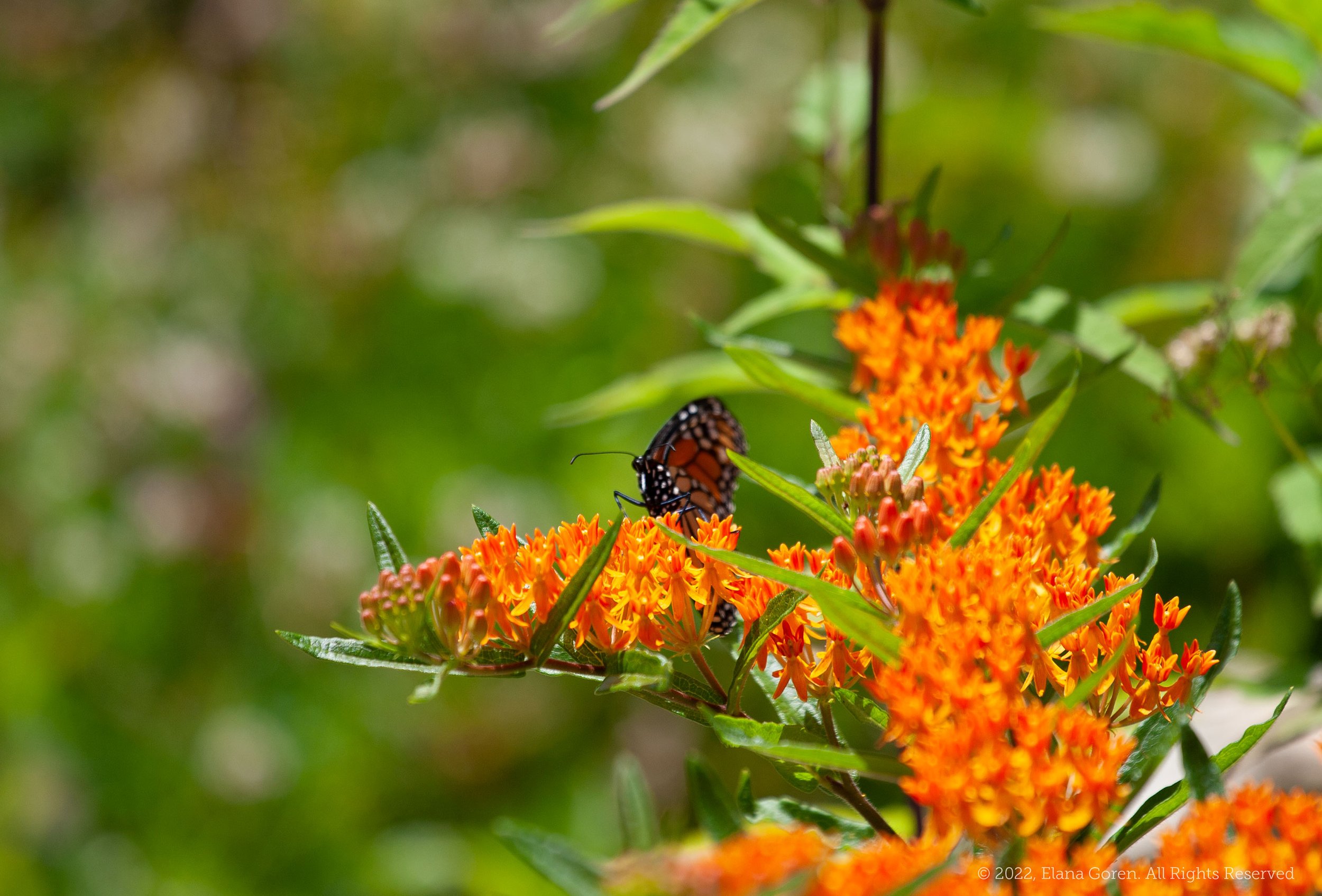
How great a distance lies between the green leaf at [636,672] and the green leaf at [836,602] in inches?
4.7

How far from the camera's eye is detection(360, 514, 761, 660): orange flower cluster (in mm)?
893

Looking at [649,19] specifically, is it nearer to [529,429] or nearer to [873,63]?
[529,429]

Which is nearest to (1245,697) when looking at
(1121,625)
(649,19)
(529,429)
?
(1121,625)

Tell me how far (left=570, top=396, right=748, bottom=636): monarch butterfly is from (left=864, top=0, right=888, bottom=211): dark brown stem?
32 cm

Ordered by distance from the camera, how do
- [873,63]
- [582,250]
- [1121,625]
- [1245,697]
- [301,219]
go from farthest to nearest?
[301,219] < [582,250] < [1245,697] < [873,63] < [1121,625]

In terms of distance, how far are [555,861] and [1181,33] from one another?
118 cm

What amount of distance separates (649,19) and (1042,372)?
361cm

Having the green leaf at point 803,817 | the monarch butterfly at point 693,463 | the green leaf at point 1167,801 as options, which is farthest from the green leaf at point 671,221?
the green leaf at point 1167,801

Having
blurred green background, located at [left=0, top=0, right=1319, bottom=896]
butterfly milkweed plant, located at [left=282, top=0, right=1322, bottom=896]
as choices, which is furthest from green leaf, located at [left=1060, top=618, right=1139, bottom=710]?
blurred green background, located at [left=0, top=0, right=1319, bottom=896]

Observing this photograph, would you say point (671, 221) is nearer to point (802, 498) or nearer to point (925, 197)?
point (925, 197)

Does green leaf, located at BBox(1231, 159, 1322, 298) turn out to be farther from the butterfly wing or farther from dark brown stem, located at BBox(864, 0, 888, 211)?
the butterfly wing

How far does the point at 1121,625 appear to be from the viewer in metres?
0.87

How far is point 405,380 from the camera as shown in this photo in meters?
4.26

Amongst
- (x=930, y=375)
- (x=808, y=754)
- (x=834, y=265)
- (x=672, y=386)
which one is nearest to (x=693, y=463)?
(x=672, y=386)
